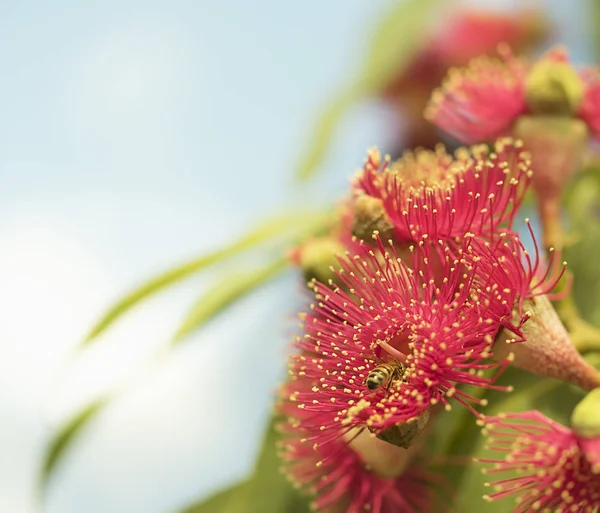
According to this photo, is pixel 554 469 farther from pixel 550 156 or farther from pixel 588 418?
pixel 550 156

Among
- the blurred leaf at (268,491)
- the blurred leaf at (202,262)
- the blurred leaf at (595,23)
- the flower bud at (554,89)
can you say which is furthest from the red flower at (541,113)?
the blurred leaf at (595,23)

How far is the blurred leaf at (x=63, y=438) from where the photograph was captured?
1.02 meters

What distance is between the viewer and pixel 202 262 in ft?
2.99

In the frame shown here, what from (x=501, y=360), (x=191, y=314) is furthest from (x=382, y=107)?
(x=501, y=360)

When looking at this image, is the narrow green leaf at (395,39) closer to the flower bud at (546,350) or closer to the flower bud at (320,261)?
the flower bud at (320,261)

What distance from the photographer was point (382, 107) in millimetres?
2000

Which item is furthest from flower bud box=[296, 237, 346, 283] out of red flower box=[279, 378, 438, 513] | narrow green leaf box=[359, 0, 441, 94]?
narrow green leaf box=[359, 0, 441, 94]

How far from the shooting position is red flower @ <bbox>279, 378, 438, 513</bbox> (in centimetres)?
75

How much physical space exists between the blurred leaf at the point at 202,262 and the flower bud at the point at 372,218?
0.90 ft

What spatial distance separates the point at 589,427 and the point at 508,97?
0.46m

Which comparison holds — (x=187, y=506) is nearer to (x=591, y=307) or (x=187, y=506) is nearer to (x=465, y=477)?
(x=465, y=477)

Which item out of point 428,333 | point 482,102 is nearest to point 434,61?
point 482,102

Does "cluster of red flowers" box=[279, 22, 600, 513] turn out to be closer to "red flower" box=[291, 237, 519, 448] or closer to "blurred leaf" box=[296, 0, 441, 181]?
"red flower" box=[291, 237, 519, 448]

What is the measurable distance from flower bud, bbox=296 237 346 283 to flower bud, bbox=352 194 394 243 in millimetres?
59
